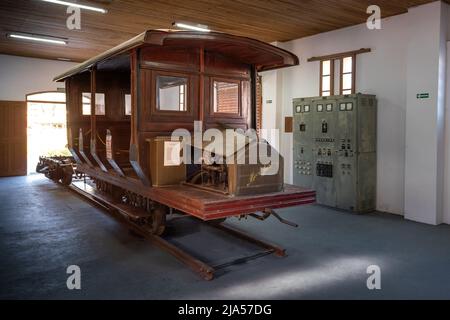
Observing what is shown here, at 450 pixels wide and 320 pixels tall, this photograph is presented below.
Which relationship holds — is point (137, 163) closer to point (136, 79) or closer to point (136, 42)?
point (136, 79)

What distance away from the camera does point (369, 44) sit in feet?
26.3

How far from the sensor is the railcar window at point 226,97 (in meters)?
5.73

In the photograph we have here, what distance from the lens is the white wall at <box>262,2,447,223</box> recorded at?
6781mm

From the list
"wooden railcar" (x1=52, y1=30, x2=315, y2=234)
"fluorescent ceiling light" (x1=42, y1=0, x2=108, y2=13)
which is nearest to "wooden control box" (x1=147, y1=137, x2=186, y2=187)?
"wooden railcar" (x1=52, y1=30, x2=315, y2=234)

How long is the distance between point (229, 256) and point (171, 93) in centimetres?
238

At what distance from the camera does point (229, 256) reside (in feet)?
16.8

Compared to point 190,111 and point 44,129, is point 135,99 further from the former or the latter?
point 44,129

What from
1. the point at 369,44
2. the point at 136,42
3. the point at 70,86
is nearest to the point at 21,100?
the point at 70,86

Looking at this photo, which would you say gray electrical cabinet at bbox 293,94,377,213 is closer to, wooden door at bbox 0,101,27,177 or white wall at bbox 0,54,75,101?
white wall at bbox 0,54,75,101

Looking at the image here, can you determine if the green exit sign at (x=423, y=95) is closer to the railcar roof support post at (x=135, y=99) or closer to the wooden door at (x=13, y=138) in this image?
the railcar roof support post at (x=135, y=99)

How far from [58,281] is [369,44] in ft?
23.7

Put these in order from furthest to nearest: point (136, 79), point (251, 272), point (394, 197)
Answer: point (394, 197) → point (136, 79) → point (251, 272)

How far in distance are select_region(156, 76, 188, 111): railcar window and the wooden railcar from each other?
0.5 inches
